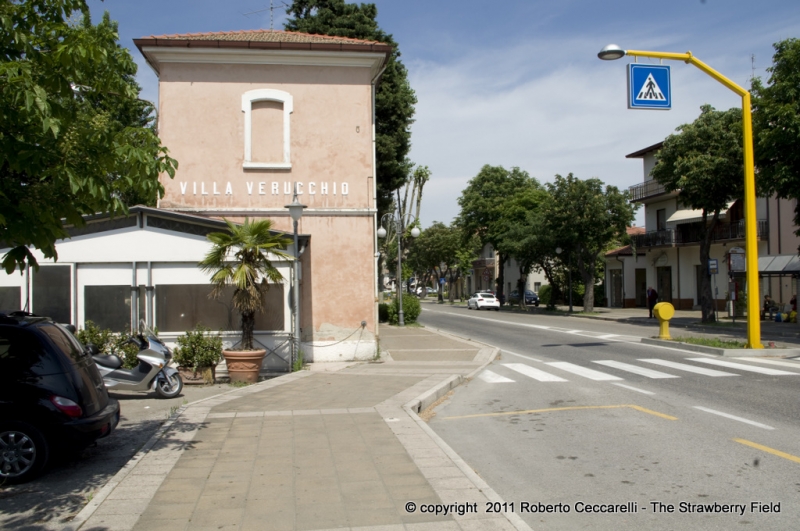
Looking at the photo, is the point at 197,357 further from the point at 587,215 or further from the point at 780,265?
the point at 587,215

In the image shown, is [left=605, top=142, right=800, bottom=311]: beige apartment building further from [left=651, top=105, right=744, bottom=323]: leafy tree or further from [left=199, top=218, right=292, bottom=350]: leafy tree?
[left=199, top=218, right=292, bottom=350]: leafy tree

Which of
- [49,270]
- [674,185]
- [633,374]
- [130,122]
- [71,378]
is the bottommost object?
[633,374]

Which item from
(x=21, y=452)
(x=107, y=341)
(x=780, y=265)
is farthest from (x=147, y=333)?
(x=780, y=265)

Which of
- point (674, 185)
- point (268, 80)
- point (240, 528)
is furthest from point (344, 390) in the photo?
point (674, 185)

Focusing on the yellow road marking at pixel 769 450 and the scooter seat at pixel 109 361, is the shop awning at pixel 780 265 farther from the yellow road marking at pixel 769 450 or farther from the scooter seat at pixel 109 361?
the scooter seat at pixel 109 361

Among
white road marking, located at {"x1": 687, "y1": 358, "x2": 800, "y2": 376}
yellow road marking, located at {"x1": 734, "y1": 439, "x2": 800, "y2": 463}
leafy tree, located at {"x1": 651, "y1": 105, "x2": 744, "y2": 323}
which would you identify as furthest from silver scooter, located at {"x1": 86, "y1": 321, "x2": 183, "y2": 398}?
leafy tree, located at {"x1": 651, "y1": 105, "x2": 744, "y2": 323}

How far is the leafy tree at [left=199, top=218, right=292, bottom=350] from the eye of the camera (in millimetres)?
13133

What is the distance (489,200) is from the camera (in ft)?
182

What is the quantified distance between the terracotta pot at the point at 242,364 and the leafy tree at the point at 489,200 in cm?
4181

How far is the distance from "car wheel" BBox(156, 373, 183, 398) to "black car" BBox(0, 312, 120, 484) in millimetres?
4737

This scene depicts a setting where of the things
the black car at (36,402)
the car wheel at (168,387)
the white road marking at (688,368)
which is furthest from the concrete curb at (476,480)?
the white road marking at (688,368)

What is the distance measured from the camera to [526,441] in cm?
780

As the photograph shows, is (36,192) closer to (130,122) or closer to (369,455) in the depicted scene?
(369,455)

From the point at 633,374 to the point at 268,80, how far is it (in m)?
11.0
